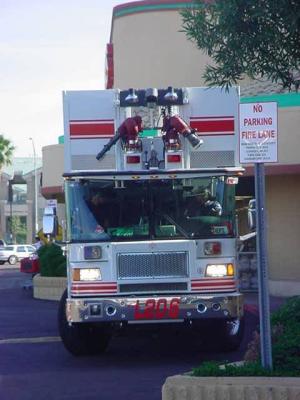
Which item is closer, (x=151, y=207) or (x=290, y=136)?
(x=151, y=207)

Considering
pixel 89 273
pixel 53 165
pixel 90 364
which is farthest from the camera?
pixel 53 165

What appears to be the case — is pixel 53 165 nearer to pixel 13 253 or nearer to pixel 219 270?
pixel 219 270

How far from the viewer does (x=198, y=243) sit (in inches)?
484

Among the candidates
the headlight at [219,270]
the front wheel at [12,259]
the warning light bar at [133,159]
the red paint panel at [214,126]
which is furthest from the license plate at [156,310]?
the front wheel at [12,259]

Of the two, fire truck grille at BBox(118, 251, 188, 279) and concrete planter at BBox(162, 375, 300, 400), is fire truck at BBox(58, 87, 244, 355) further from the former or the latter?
concrete planter at BBox(162, 375, 300, 400)

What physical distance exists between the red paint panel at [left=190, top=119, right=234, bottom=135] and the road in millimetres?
3119

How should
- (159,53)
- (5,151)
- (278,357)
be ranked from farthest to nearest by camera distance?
(5,151)
(159,53)
(278,357)

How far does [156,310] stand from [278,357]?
329cm

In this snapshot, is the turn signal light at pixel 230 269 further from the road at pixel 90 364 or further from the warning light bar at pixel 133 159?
the warning light bar at pixel 133 159

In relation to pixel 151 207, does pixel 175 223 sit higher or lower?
lower

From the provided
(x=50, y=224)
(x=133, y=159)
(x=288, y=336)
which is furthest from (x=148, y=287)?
(x=288, y=336)

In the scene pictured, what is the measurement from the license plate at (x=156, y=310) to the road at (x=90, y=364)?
2.30 ft

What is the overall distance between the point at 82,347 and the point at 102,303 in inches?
64.0

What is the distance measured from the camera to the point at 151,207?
12438mm
